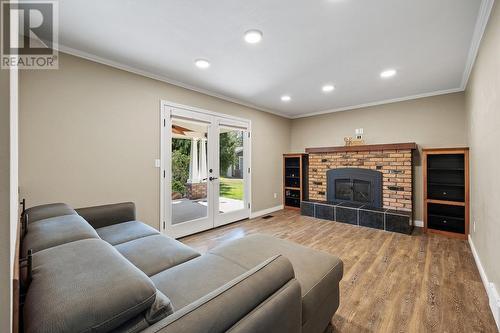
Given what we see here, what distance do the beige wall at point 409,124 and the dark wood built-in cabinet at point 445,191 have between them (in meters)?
0.27

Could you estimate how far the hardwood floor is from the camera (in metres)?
1.69

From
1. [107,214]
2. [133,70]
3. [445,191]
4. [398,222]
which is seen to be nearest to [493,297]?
[398,222]

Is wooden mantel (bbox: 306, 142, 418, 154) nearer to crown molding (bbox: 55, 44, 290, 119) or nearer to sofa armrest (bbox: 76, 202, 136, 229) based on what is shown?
crown molding (bbox: 55, 44, 290, 119)

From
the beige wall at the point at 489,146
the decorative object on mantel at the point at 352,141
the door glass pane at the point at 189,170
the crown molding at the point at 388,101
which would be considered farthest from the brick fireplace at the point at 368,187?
the door glass pane at the point at 189,170

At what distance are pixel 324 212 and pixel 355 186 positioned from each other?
0.86 m

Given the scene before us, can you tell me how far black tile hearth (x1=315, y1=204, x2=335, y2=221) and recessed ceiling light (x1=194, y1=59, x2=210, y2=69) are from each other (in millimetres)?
3435

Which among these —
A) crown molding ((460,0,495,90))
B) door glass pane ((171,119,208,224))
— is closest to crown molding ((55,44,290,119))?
door glass pane ((171,119,208,224))

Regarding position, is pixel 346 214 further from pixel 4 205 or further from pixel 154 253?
pixel 4 205

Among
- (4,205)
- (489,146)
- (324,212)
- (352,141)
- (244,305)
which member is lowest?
(324,212)

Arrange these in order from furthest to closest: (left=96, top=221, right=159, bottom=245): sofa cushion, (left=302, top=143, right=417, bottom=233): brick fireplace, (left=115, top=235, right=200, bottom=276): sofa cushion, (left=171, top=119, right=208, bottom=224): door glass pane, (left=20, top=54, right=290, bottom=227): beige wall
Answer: (left=302, top=143, right=417, bottom=233): brick fireplace → (left=171, top=119, right=208, bottom=224): door glass pane → (left=20, top=54, right=290, bottom=227): beige wall → (left=96, top=221, right=159, bottom=245): sofa cushion → (left=115, top=235, right=200, bottom=276): sofa cushion

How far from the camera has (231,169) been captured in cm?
441

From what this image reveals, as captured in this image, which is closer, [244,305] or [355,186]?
[244,305]

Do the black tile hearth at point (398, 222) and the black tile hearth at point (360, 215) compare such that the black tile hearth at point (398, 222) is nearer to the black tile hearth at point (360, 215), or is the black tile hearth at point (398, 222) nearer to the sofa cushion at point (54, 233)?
the black tile hearth at point (360, 215)

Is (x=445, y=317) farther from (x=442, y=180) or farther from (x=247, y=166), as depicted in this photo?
(x=247, y=166)
